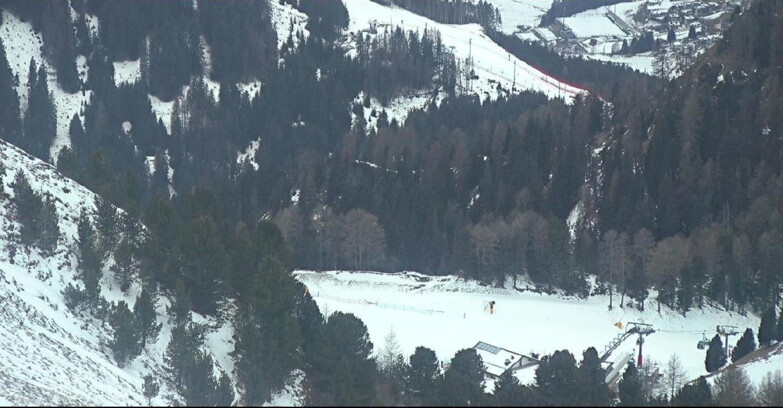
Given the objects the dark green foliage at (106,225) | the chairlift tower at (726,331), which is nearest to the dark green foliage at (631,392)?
the chairlift tower at (726,331)

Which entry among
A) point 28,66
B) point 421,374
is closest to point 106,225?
point 421,374

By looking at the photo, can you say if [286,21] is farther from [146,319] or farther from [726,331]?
[146,319]

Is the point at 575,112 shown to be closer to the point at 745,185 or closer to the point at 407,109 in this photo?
the point at 745,185

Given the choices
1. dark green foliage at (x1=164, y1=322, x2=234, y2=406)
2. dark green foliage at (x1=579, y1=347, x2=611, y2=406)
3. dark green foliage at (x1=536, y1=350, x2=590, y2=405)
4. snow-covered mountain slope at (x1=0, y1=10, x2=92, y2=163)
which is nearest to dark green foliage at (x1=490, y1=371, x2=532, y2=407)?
dark green foliage at (x1=536, y1=350, x2=590, y2=405)

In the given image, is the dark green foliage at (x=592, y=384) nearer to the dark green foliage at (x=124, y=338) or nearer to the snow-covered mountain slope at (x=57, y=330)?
the snow-covered mountain slope at (x=57, y=330)

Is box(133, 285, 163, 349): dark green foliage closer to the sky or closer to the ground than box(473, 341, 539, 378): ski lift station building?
closer to the sky

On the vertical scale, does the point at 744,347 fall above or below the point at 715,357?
above

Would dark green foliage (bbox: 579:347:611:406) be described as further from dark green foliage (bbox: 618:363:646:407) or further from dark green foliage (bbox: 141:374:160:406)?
dark green foliage (bbox: 141:374:160:406)
